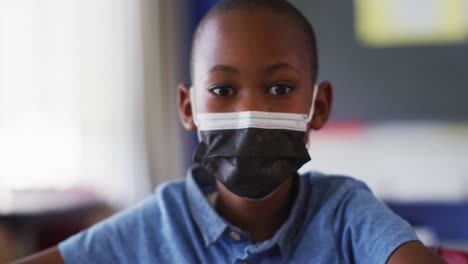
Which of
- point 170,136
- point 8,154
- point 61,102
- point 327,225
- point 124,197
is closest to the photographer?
point 327,225

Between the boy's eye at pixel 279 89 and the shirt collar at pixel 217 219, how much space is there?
0.20 m

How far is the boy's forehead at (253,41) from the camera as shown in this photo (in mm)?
1137

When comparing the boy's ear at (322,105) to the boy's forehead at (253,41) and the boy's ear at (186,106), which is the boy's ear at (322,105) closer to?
the boy's forehead at (253,41)

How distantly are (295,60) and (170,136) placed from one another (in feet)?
7.36

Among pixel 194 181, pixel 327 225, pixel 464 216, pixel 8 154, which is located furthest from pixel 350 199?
pixel 464 216

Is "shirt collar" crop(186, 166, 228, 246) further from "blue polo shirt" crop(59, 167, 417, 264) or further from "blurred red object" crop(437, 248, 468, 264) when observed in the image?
"blurred red object" crop(437, 248, 468, 264)

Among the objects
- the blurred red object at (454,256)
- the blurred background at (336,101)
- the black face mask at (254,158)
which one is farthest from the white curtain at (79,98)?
the blurred red object at (454,256)

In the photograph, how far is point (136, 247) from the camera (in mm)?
1144

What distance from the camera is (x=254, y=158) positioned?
1.08 meters

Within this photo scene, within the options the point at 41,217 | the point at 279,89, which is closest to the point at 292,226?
the point at 279,89

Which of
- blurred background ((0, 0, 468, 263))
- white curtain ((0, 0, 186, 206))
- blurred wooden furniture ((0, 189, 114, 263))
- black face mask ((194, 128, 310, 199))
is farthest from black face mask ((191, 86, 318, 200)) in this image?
blurred background ((0, 0, 468, 263))

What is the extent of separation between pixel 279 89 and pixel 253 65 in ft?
0.23

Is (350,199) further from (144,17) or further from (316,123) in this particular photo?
(144,17)

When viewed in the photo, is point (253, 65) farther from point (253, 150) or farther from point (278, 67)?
point (253, 150)
